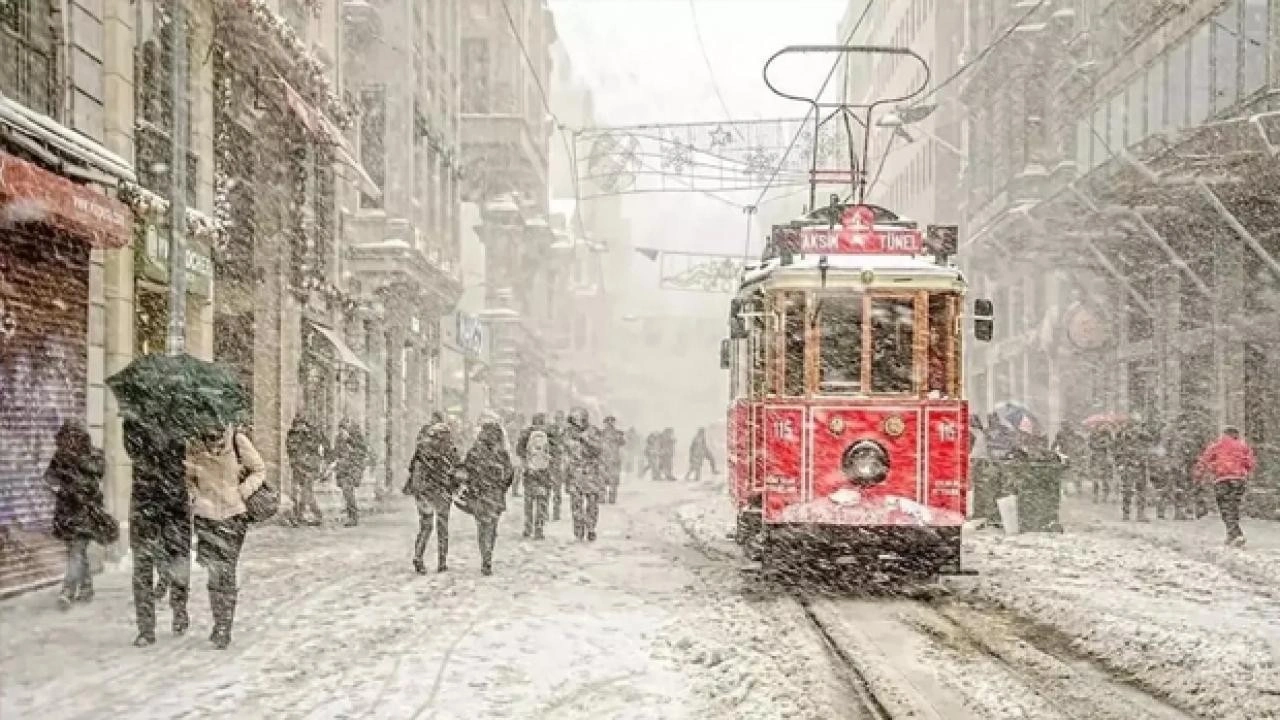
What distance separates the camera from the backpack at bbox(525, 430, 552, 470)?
1941cm

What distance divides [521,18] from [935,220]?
53.5ft

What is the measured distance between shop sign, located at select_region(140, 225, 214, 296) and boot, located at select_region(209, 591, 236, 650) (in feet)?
26.5

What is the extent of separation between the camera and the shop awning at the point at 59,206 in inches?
451

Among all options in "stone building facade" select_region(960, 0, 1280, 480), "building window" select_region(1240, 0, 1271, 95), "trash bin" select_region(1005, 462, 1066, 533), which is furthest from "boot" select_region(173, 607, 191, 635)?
"building window" select_region(1240, 0, 1271, 95)

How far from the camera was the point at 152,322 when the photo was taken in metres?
18.8

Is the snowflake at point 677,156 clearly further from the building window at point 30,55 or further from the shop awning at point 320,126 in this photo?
the building window at point 30,55

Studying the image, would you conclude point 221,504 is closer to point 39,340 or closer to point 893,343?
point 39,340

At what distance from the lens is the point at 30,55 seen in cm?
1412

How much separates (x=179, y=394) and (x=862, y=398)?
19.6 ft

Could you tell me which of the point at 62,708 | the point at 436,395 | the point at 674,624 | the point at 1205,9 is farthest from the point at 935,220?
the point at 62,708

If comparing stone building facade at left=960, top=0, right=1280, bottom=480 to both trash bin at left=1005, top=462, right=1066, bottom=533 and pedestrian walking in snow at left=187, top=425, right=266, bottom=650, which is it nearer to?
trash bin at left=1005, top=462, right=1066, bottom=533

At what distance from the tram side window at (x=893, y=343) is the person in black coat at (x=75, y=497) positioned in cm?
665

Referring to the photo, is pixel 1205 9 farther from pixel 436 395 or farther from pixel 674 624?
pixel 436 395

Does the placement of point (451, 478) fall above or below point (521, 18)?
below
